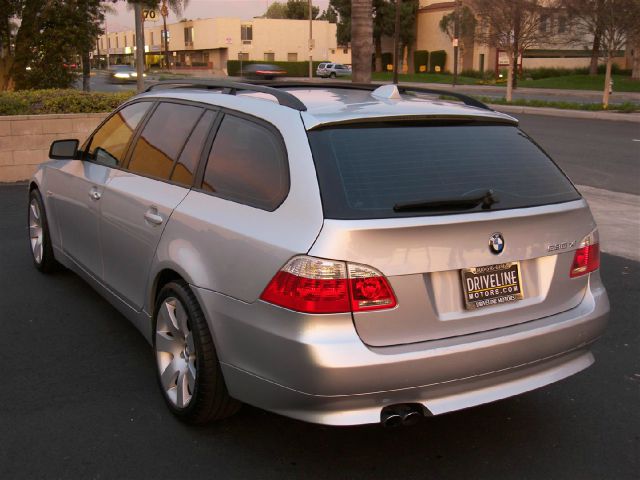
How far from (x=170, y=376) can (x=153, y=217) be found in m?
0.87

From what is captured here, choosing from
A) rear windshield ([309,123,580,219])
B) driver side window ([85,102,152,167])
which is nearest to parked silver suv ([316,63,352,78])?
driver side window ([85,102,152,167])

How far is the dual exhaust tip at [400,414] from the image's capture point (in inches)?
119

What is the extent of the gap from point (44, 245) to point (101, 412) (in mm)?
2748

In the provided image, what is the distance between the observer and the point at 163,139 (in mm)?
4367

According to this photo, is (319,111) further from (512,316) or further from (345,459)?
(345,459)

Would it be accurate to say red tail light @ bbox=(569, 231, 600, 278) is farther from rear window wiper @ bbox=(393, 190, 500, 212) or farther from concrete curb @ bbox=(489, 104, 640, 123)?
concrete curb @ bbox=(489, 104, 640, 123)

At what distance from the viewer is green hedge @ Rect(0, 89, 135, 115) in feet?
37.8

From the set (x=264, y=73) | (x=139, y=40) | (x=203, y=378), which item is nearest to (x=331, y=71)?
(x=139, y=40)

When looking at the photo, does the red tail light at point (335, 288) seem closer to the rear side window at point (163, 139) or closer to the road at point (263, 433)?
the road at point (263, 433)

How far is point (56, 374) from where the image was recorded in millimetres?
4371

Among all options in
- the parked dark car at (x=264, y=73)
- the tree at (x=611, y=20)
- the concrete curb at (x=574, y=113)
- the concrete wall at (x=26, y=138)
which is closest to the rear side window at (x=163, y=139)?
the parked dark car at (x=264, y=73)

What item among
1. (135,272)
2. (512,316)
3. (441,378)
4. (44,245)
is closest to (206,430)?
(135,272)

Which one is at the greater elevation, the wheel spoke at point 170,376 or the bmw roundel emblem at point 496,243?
the bmw roundel emblem at point 496,243

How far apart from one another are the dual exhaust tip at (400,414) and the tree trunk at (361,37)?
10352 mm
